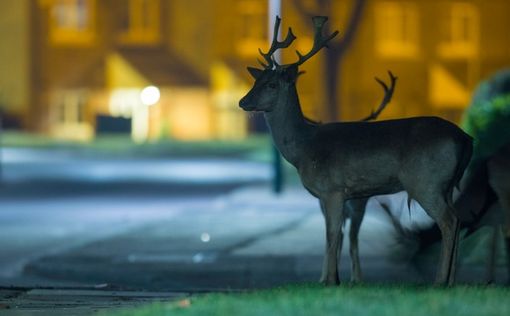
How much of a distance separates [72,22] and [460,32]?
1622cm

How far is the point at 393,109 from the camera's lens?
6197 cm

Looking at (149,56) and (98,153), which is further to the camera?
(149,56)

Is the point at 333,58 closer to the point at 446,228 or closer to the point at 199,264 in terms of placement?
the point at 199,264

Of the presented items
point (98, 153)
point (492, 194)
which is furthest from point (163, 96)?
point (492, 194)

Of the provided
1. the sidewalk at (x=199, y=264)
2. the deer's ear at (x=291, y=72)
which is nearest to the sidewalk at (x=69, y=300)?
the sidewalk at (x=199, y=264)

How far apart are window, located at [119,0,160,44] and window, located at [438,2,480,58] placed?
11995mm

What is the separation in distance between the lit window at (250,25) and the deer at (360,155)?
5057 centimetres

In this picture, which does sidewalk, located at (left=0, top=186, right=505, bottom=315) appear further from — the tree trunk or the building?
the building

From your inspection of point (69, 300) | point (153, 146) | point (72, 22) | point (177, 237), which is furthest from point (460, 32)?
point (69, 300)

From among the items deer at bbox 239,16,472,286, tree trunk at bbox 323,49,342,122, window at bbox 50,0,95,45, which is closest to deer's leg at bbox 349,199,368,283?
deer at bbox 239,16,472,286

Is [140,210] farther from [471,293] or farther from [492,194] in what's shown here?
[471,293]

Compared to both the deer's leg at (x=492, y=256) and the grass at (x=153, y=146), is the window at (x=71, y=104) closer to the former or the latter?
the grass at (x=153, y=146)

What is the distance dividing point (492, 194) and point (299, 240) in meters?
6.46

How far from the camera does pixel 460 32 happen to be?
63.2 m
